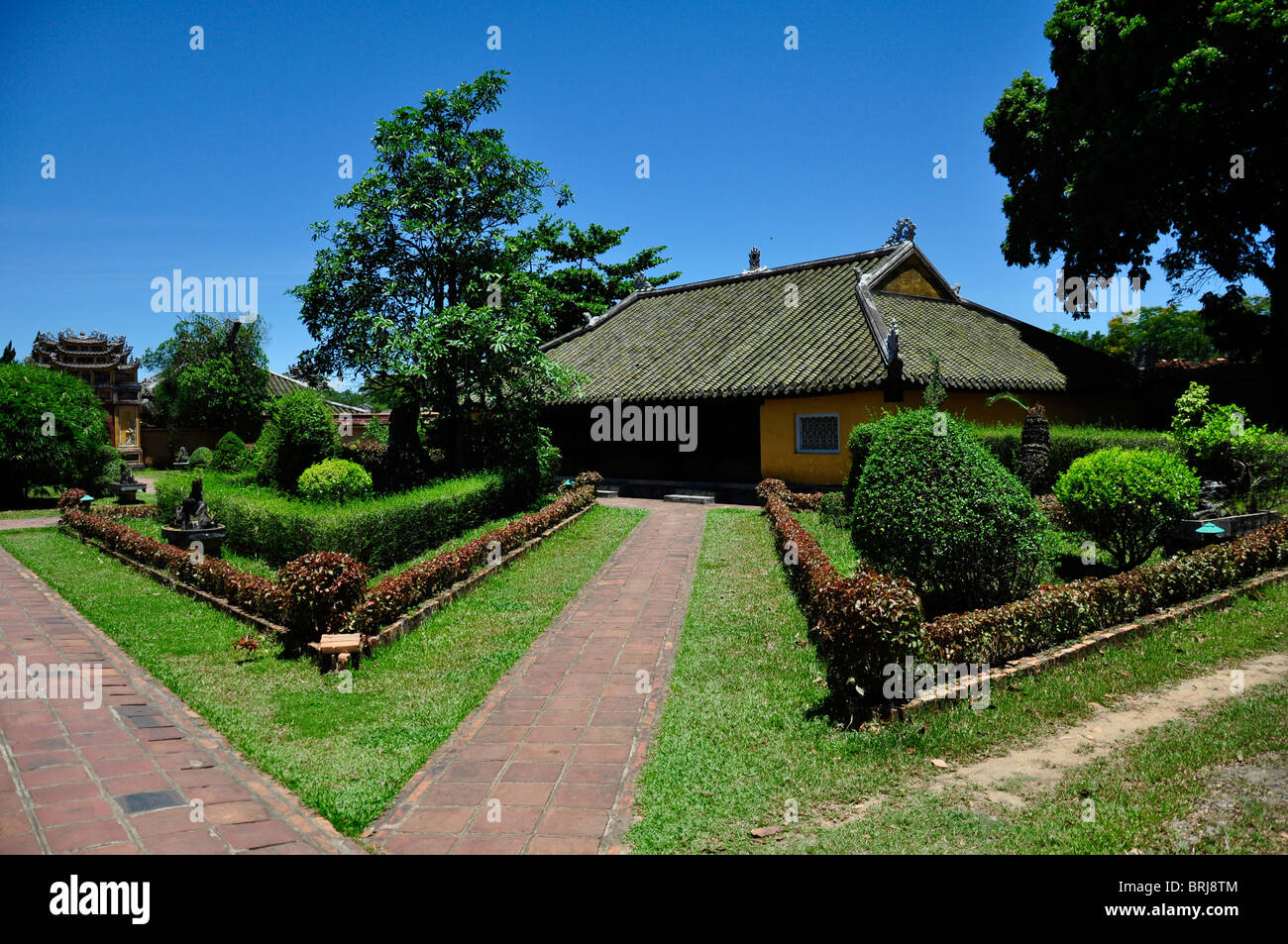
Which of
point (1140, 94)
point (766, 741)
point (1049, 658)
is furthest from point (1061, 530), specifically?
point (1140, 94)

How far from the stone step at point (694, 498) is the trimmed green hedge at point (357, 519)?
4858mm

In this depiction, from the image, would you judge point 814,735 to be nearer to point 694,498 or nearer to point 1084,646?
point 1084,646

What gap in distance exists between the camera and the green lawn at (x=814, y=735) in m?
4.28

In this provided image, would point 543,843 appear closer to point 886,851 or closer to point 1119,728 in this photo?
point 886,851

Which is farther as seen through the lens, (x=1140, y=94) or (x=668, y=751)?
(x=1140, y=94)

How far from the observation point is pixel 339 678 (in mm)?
7258

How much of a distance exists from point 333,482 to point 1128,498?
12903 millimetres

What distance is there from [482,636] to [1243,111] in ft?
65.0

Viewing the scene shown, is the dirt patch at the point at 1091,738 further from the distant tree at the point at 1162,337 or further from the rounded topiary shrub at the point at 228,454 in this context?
the distant tree at the point at 1162,337

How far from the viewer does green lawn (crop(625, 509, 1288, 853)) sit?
4.28 metres

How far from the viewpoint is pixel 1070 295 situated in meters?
23.8

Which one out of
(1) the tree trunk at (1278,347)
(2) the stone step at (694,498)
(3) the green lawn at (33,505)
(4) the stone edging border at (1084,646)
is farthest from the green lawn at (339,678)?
(1) the tree trunk at (1278,347)

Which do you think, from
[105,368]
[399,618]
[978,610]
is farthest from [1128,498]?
[105,368]
